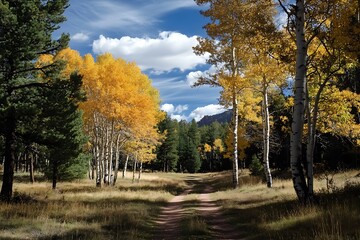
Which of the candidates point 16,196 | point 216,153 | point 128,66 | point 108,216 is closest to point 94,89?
point 128,66

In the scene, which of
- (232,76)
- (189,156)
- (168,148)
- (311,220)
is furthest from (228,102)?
(189,156)

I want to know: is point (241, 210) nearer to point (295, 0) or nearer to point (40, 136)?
point (295, 0)

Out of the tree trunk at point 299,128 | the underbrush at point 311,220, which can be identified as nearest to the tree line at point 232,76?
the tree trunk at point 299,128

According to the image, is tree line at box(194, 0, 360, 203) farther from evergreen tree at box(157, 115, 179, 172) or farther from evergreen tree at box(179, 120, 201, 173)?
evergreen tree at box(179, 120, 201, 173)

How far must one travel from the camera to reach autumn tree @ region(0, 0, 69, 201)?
14.0 m

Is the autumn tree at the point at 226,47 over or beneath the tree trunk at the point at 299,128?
over

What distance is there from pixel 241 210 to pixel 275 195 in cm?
232

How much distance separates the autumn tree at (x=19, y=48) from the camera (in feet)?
46.0

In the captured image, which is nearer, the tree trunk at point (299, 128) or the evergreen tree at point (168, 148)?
the tree trunk at point (299, 128)

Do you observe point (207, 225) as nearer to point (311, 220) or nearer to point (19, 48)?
point (311, 220)

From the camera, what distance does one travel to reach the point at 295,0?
35.0 feet

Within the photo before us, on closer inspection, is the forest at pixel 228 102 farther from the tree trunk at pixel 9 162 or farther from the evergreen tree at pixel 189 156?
the evergreen tree at pixel 189 156

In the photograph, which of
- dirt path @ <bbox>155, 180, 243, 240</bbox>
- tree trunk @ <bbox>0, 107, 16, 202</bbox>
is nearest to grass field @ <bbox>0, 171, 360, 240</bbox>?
dirt path @ <bbox>155, 180, 243, 240</bbox>

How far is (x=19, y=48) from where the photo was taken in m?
14.3
